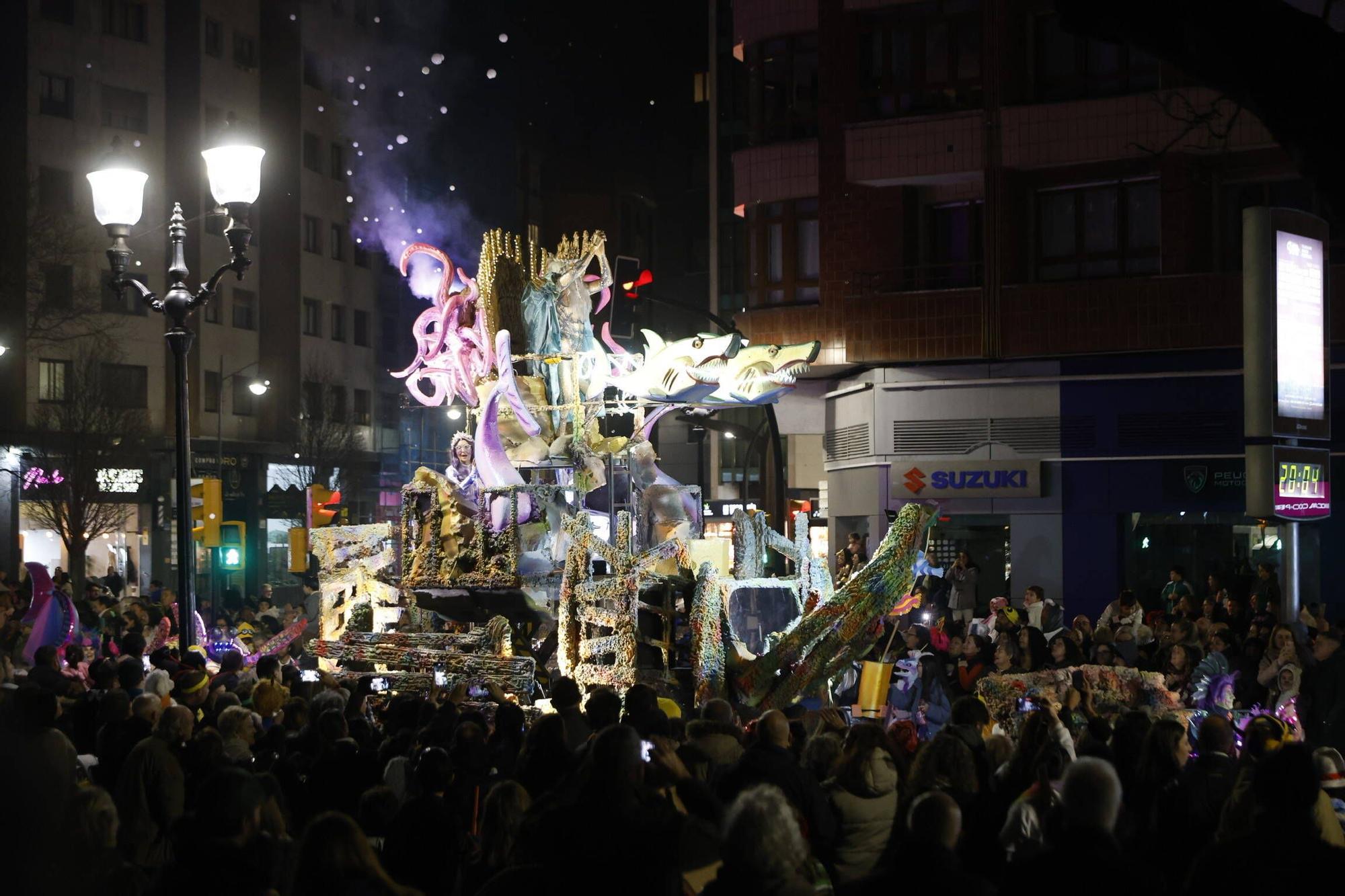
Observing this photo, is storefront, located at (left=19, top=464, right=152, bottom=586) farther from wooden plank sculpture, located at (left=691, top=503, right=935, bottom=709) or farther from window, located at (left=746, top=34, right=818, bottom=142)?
wooden plank sculpture, located at (left=691, top=503, right=935, bottom=709)

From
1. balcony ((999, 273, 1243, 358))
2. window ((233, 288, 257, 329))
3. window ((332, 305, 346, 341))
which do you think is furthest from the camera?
window ((332, 305, 346, 341))

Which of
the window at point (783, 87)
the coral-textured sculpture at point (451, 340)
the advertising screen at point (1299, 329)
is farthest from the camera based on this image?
the window at point (783, 87)

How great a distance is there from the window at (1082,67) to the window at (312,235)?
1293 inches

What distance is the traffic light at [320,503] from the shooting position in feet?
79.5

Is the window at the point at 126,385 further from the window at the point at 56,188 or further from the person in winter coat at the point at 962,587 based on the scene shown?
the person in winter coat at the point at 962,587

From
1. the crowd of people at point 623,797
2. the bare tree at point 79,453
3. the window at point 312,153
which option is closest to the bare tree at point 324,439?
the window at point 312,153

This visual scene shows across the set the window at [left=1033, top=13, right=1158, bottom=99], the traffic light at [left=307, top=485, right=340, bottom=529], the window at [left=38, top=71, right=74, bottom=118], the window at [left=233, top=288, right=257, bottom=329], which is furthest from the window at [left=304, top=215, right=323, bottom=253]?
the window at [left=1033, top=13, right=1158, bottom=99]

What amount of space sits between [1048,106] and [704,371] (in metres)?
11.9

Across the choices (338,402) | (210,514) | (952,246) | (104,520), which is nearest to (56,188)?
(104,520)

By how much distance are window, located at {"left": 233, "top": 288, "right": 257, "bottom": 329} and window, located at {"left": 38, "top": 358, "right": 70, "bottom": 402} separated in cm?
807

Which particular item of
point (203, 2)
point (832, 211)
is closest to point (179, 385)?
point (832, 211)

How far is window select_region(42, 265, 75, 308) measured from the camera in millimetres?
43031

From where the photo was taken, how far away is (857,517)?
29.5 m

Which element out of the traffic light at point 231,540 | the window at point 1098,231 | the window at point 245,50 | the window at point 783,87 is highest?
the window at point 245,50
